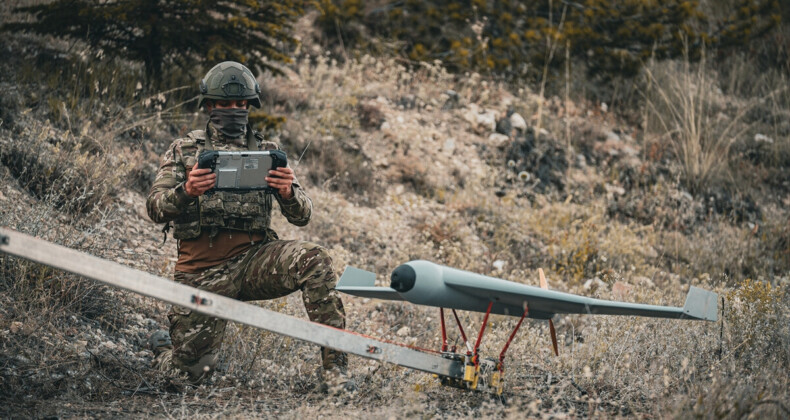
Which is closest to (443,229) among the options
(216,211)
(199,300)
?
(216,211)

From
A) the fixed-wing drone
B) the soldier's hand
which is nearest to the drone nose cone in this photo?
the fixed-wing drone

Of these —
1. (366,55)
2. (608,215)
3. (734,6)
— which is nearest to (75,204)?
(366,55)

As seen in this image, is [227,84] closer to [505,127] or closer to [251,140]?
[251,140]

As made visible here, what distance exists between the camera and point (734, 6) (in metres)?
13.8

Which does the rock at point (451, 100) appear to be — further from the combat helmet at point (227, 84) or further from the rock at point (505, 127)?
the combat helmet at point (227, 84)

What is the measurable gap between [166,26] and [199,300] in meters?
5.08

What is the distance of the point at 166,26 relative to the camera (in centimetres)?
740

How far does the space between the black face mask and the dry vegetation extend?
110 cm

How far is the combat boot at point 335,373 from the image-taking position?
4191 millimetres

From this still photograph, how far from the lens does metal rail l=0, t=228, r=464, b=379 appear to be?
286cm

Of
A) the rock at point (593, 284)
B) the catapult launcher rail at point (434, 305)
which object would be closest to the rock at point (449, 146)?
the rock at point (593, 284)

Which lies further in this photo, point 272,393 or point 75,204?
point 75,204

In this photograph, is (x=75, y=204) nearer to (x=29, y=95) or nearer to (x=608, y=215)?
(x=29, y=95)

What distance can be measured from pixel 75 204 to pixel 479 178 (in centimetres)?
507
